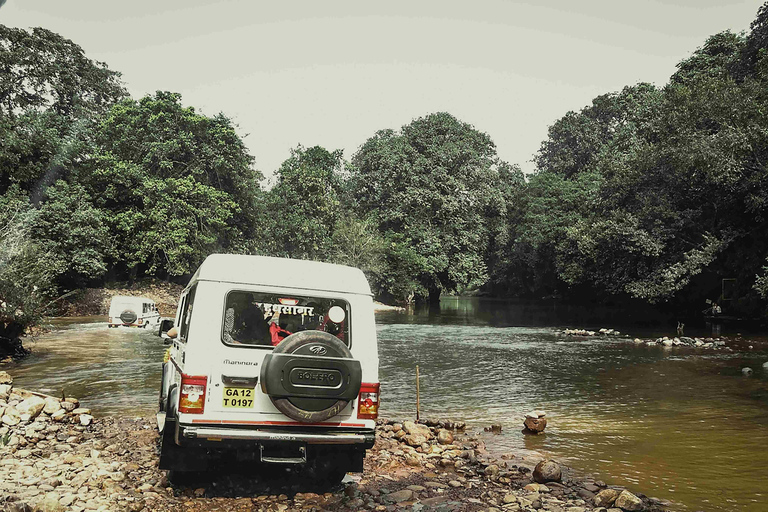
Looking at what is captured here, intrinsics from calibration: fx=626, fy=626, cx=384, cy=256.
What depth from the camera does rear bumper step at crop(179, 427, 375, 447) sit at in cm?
634

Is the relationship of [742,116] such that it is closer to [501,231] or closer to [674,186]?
[674,186]

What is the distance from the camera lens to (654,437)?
1164cm

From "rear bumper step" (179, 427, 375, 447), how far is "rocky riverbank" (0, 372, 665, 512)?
2.42 ft

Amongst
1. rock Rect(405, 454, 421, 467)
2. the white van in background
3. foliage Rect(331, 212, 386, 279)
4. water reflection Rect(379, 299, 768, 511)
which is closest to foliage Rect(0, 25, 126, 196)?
the white van in background

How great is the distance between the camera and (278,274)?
701 centimetres

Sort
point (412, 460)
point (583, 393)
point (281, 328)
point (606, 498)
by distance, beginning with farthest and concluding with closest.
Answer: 1. point (583, 393)
2. point (412, 460)
3. point (606, 498)
4. point (281, 328)

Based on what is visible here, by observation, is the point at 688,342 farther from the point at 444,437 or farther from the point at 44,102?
the point at 44,102

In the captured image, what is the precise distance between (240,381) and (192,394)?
492mm

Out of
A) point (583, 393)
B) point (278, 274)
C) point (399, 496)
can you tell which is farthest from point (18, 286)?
point (583, 393)

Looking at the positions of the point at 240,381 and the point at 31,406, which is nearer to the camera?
the point at 240,381

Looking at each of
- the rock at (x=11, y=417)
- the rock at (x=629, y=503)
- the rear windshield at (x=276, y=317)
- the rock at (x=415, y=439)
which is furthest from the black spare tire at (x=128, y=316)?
the rock at (x=629, y=503)

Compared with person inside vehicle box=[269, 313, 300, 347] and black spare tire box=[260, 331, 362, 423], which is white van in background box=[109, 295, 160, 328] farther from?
black spare tire box=[260, 331, 362, 423]

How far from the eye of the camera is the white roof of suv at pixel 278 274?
686 centimetres

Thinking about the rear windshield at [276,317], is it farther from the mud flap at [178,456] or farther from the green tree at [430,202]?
the green tree at [430,202]
